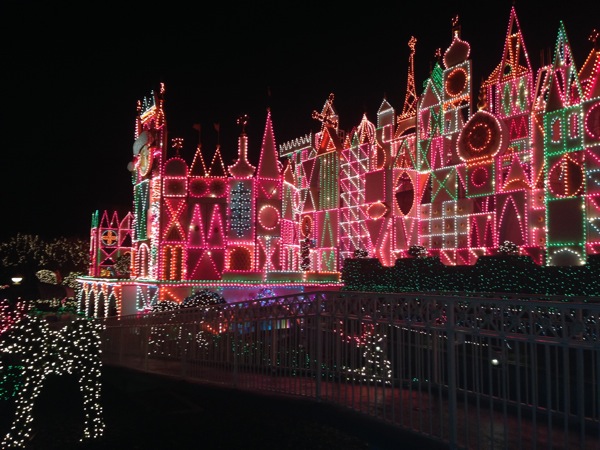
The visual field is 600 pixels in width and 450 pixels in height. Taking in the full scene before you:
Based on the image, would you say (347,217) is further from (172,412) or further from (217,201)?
(172,412)

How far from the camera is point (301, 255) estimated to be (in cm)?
3005

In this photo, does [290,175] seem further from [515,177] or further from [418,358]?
[418,358]

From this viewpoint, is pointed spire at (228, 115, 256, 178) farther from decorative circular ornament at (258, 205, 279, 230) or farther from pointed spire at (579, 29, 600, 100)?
pointed spire at (579, 29, 600, 100)

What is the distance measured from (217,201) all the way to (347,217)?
7.43 metres

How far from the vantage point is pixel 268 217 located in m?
25.0

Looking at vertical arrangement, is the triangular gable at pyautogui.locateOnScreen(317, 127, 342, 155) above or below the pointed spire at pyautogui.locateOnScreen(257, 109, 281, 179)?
above

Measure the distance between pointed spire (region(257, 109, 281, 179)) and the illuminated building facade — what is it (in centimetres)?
5

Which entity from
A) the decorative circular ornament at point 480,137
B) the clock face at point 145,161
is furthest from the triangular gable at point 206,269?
the decorative circular ornament at point 480,137

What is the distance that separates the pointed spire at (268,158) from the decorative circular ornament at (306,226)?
6.48 metres

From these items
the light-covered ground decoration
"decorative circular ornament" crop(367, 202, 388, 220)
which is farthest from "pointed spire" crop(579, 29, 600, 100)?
the light-covered ground decoration

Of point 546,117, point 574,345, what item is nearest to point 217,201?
point 546,117

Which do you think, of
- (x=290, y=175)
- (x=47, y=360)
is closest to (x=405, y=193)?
(x=290, y=175)

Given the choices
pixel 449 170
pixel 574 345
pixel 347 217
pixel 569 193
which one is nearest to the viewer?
pixel 574 345

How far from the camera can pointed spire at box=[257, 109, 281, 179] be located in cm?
2513
